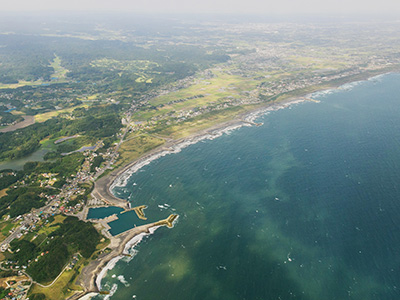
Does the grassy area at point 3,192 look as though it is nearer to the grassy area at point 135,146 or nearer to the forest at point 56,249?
the forest at point 56,249

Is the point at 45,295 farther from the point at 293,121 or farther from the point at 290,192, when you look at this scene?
the point at 293,121

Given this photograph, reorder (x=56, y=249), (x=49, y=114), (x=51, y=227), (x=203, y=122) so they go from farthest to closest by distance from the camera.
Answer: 1. (x=49, y=114)
2. (x=203, y=122)
3. (x=51, y=227)
4. (x=56, y=249)

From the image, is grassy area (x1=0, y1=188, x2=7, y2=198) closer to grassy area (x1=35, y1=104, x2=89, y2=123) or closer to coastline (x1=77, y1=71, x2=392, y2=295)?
coastline (x1=77, y1=71, x2=392, y2=295)

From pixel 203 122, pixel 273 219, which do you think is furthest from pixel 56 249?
pixel 203 122

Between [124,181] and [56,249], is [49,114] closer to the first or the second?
[124,181]

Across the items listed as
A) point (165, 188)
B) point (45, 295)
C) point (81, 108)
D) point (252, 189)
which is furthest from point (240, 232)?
point (81, 108)

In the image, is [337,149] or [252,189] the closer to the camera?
[252,189]
